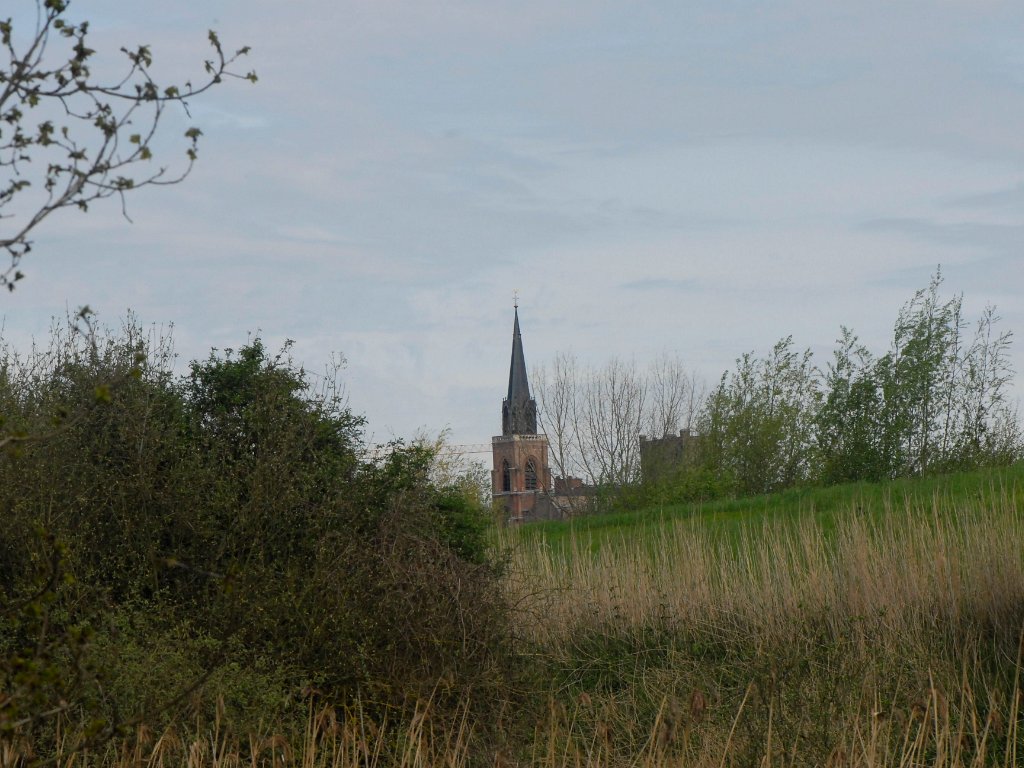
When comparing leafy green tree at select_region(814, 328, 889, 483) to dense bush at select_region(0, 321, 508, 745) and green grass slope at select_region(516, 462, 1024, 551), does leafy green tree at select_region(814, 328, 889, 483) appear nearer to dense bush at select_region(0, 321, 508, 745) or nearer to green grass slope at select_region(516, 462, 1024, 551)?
green grass slope at select_region(516, 462, 1024, 551)

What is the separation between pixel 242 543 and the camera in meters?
8.02

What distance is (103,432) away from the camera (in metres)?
8.36

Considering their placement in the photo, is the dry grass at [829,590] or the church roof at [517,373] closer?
the dry grass at [829,590]

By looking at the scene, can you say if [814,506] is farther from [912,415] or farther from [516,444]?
[516,444]

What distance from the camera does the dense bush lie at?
694cm

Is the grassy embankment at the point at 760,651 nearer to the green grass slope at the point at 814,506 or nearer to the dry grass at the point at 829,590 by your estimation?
the dry grass at the point at 829,590

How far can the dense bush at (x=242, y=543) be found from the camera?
694 centimetres

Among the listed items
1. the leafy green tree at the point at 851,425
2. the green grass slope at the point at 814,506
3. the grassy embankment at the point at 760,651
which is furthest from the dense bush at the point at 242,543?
the leafy green tree at the point at 851,425

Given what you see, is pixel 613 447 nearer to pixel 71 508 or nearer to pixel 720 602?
pixel 720 602

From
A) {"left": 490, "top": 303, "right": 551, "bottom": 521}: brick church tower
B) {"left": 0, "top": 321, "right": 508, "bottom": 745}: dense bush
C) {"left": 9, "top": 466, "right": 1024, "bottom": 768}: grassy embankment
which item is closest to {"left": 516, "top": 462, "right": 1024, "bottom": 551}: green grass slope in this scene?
{"left": 9, "top": 466, "right": 1024, "bottom": 768}: grassy embankment

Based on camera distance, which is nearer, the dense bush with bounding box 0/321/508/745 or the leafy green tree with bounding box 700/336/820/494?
the dense bush with bounding box 0/321/508/745

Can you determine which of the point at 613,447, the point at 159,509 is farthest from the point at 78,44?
the point at 613,447

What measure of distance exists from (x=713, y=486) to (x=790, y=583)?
49.1 feet

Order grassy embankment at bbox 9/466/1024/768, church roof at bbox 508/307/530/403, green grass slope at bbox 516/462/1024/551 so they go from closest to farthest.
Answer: grassy embankment at bbox 9/466/1024/768
green grass slope at bbox 516/462/1024/551
church roof at bbox 508/307/530/403
